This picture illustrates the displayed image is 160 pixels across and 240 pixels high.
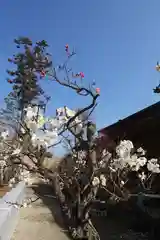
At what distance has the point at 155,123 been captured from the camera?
6.38m

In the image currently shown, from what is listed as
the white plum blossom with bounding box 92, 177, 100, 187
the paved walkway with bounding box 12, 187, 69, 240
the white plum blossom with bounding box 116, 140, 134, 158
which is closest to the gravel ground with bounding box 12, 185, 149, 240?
the paved walkway with bounding box 12, 187, 69, 240

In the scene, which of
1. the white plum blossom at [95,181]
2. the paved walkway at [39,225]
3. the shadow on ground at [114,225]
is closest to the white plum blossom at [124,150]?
the white plum blossom at [95,181]

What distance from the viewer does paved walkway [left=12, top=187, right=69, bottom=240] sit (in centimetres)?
510

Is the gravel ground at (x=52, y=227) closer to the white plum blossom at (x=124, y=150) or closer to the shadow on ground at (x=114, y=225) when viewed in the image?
the shadow on ground at (x=114, y=225)

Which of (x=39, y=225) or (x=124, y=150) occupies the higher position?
(x=124, y=150)

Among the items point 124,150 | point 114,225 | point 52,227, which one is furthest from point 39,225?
point 124,150

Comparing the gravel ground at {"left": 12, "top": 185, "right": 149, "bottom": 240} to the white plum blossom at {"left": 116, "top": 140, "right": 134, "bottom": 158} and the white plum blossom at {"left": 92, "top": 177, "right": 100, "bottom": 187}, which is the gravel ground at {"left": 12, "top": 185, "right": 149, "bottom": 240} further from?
the white plum blossom at {"left": 116, "top": 140, "right": 134, "bottom": 158}

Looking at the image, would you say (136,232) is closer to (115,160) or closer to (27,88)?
(115,160)

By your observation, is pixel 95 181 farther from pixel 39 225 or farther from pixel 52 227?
pixel 39 225

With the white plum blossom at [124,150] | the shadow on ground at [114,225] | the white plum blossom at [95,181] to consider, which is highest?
the white plum blossom at [124,150]

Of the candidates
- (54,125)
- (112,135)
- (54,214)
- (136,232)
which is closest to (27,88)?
(112,135)

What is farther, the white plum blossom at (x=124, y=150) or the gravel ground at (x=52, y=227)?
the gravel ground at (x=52, y=227)

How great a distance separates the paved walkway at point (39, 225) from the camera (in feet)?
16.7

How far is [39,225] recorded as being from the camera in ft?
19.9
